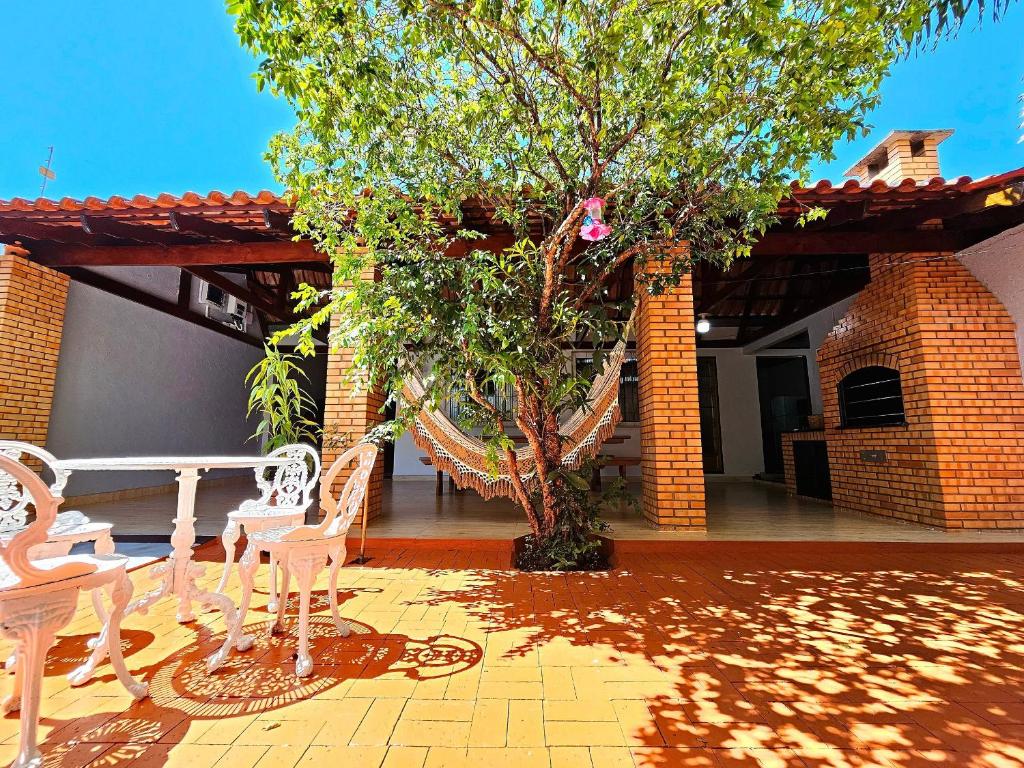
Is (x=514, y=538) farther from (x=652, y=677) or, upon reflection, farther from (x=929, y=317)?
(x=929, y=317)

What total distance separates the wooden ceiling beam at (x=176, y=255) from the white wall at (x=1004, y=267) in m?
4.49

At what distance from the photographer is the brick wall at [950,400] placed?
276cm

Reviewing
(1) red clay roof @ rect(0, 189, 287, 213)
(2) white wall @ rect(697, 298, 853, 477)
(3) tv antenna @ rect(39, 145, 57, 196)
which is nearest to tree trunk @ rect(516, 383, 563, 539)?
(1) red clay roof @ rect(0, 189, 287, 213)

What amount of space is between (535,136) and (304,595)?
193 cm

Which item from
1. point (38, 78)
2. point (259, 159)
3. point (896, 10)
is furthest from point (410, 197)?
point (38, 78)

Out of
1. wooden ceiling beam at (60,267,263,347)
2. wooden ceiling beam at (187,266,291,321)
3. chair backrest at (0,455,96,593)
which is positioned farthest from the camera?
wooden ceiling beam at (187,266,291,321)

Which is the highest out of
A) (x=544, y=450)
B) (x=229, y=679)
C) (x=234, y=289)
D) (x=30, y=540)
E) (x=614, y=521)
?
(x=234, y=289)

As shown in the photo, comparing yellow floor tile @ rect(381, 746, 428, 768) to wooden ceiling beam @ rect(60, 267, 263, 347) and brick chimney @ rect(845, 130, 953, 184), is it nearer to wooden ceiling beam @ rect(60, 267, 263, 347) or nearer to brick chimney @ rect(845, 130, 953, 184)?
wooden ceiling beam @ rect(60, 267, 263, 347)

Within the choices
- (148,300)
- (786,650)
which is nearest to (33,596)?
(786,650)

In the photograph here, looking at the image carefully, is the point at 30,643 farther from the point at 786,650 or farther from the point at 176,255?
the point at 176,255

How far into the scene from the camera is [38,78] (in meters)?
6.93

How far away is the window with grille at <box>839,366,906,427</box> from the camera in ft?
10.5

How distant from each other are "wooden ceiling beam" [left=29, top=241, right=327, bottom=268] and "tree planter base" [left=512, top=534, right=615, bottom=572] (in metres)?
2.38

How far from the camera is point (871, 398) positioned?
346cm
